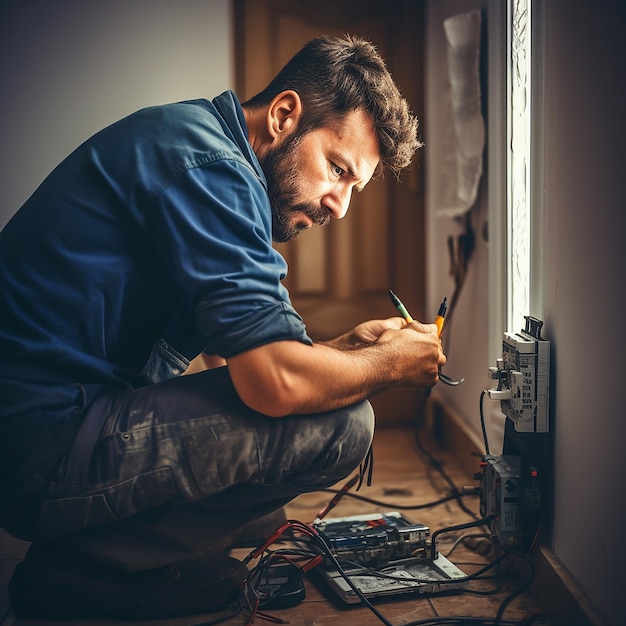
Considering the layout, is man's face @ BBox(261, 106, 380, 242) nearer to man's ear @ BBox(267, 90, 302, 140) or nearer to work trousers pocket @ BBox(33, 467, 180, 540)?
man's ear @ BBox(267, 90, 302, 140)

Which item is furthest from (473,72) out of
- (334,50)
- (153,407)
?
(153,407)

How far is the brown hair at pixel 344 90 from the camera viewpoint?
5.51ft

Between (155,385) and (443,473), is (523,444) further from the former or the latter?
(443,473)

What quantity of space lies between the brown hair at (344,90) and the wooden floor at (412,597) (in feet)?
3.10

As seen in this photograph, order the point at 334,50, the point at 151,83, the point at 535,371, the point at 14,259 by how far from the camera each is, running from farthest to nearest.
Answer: the point at 151,83 < the point at 334,50 < the point at 535,371 < the point at 14,259

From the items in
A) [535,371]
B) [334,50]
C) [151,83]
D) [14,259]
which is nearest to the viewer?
[14,259]

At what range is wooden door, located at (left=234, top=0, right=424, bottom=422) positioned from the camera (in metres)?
3.17

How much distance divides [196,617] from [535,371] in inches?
33.2

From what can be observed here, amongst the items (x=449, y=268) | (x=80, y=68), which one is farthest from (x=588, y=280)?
(x=80, y=68)

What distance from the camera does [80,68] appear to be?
2.99m

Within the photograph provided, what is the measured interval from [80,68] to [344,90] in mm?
1685

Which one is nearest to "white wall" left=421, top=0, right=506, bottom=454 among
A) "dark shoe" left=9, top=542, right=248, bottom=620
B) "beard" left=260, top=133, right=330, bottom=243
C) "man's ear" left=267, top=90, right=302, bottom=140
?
"beard" left=260, top=133, right=330, bottom=243

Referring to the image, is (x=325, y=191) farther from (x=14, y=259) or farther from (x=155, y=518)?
(x=155, y=518)

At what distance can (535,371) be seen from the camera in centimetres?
163
